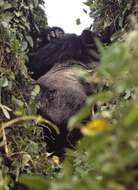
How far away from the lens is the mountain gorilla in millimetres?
3473

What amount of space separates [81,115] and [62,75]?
2.78 metres

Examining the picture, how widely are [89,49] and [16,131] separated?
100 cm

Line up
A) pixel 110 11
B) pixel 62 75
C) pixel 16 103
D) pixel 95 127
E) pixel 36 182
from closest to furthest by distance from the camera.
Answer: pixel 95 127 < pixel 36 182 < pixel 16 103 < pixel 62 75 < pixel 110 11

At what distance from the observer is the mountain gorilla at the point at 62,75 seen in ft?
11.4

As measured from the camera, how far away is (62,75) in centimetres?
368

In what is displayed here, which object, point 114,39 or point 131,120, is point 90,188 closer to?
point 131,120

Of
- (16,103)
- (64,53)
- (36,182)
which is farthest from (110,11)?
(36,182)

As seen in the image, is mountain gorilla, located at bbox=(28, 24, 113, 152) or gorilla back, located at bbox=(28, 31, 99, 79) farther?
gorilla back, located at bbox=(28, 31, 99, 79)

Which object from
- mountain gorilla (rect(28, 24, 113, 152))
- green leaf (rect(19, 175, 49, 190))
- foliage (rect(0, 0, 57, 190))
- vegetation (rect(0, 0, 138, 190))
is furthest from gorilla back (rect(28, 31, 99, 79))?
green leaf (rect(19, 175, 49, 190))

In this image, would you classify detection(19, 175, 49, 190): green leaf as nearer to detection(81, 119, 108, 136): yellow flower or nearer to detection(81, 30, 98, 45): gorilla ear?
detection(81, 119, 108, 136): yellow flower

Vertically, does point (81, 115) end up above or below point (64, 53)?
below

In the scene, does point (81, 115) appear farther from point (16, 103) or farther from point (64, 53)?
point (64, 53)

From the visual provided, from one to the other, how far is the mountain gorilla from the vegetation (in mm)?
119

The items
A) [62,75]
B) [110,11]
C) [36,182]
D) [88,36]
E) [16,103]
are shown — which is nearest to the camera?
[36,182]
